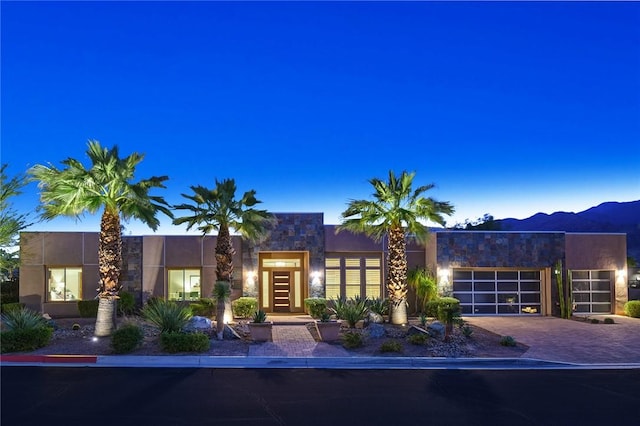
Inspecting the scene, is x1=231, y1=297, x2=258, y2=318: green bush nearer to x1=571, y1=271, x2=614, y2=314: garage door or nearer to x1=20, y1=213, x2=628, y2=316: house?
x1=20, y1=213, x2=628, y2=316: house

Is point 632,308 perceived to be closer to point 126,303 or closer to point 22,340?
point 126,303

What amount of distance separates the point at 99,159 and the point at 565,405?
13.8 meters

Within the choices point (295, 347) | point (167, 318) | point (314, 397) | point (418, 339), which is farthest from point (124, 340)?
point (418, 339)

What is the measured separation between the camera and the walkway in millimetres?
14094

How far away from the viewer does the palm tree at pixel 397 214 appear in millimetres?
18578

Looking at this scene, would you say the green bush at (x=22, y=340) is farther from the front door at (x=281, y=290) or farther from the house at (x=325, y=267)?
the front door at (x=281, y=290)

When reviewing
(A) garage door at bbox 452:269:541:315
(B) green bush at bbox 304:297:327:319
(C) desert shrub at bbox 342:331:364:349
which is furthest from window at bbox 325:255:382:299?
(C) desert shrub at bbox 342:331:364:349

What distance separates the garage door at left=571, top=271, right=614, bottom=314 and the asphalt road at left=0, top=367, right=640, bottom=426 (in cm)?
1274

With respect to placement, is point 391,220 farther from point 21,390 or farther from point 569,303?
point 21,390

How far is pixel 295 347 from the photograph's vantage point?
1511 centimetres

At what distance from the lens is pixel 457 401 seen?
9500 mm

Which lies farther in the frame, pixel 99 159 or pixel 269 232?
pixel 269 232

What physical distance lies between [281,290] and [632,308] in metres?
15.5

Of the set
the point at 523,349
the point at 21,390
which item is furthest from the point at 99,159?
the point at 523,349
